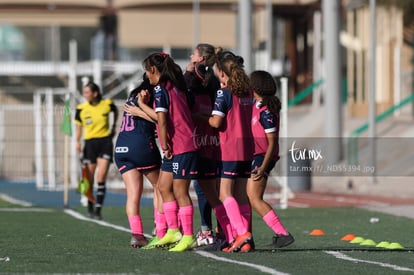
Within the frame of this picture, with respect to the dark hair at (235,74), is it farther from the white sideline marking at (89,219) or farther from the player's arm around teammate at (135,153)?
the white sideline marking at (89,219)

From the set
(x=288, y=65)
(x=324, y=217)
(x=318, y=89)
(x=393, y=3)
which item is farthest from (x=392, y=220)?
(x=288, y=65)

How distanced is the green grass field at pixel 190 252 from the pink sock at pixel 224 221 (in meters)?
0.39

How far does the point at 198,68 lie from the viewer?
15078 millimetres

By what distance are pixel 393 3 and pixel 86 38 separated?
1051 inches

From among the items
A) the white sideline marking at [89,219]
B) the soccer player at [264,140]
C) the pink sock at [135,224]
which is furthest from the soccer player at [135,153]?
the white sideline marking at [89,219]

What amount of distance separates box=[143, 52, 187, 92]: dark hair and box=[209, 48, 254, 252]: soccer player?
1.35 feet

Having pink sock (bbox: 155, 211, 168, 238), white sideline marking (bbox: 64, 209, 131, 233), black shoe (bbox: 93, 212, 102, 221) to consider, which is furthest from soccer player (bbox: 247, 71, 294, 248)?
black shoe (bbox: 93, 212, 102, 221)

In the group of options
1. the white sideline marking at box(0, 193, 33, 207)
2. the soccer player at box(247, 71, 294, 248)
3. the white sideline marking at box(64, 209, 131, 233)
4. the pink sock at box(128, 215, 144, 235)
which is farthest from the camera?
the white sideline marking at box(0, 193, 33, 207)

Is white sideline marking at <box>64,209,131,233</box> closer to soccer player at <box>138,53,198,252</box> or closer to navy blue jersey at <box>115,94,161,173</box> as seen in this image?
navy blue jersey at <box>115,94,161,173</box>

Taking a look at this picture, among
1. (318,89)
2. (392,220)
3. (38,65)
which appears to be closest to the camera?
(392,220)

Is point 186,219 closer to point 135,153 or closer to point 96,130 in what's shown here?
point 135,153

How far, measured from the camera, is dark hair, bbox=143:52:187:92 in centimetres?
1459

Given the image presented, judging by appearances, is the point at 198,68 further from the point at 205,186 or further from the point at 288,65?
the point at 288,65

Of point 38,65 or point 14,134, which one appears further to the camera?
point 38,65
